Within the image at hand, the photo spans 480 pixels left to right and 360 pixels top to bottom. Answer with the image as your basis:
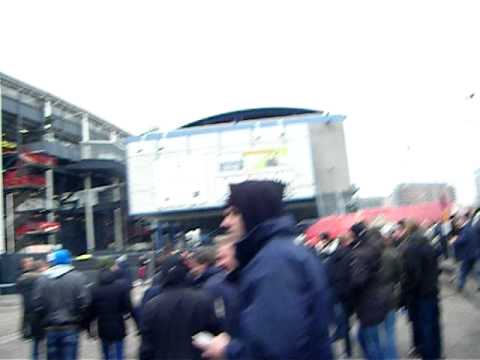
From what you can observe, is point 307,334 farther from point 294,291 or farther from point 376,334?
point 376,334

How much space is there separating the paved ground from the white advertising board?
9691 mm

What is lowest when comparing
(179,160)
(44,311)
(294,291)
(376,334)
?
(376,334)

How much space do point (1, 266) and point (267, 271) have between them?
25.2 meters

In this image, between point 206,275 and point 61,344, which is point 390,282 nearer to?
point 206,275

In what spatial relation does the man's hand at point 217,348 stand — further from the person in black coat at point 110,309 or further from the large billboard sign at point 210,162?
the large billboard sign at point 210,162

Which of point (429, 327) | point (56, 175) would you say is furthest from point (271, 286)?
point (56, 175)

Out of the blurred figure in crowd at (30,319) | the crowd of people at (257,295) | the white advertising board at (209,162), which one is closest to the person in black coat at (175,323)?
the crowd of people at (257,295)

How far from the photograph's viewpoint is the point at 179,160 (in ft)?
76.4

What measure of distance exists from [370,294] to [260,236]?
149 inches

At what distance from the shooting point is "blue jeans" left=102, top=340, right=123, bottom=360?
23.7ft

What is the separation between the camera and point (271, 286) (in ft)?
7.86

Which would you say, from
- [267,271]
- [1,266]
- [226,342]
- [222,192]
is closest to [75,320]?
[226,342]

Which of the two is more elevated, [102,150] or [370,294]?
[102,150]

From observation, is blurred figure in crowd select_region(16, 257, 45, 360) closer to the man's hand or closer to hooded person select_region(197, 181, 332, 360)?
the man's hand
